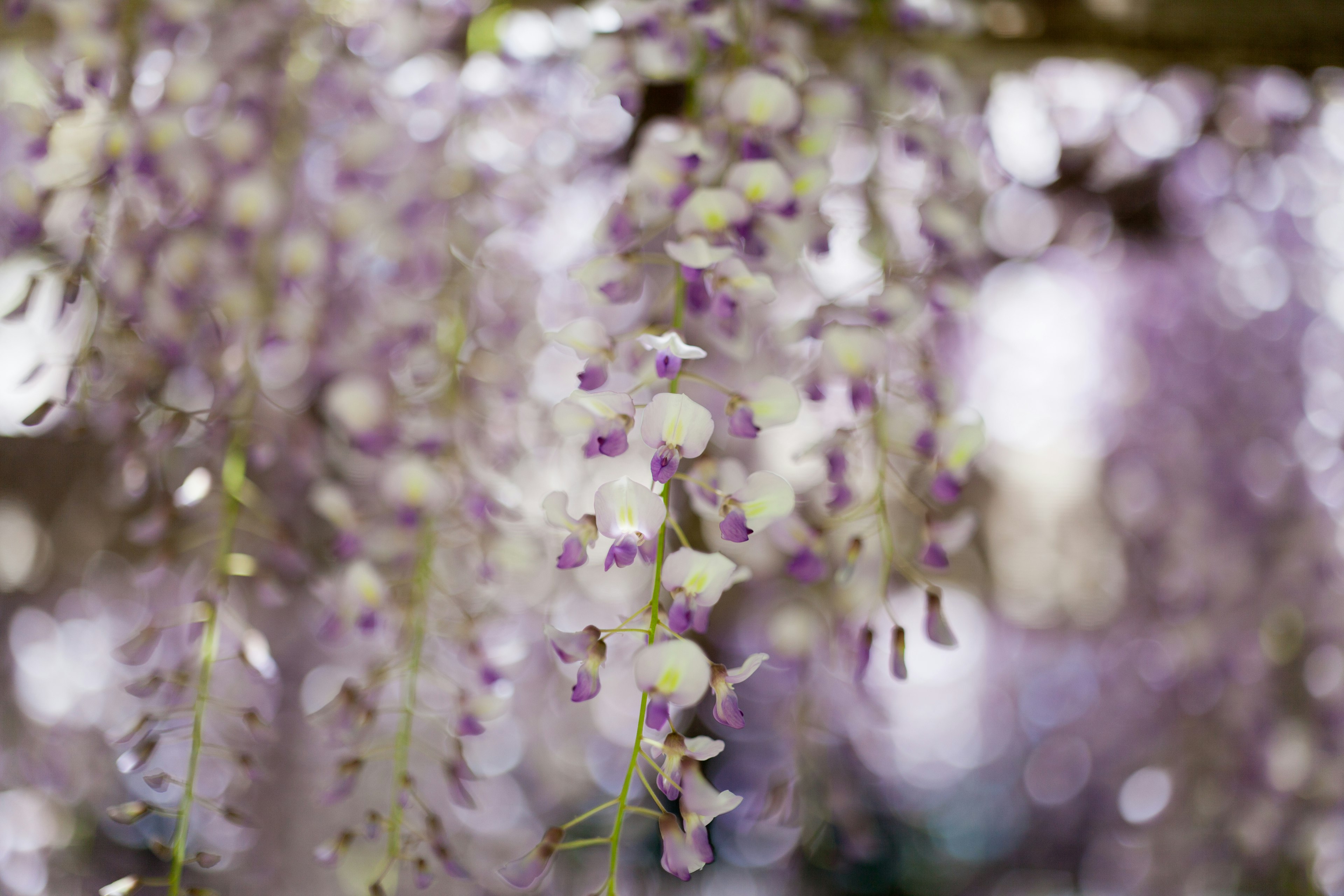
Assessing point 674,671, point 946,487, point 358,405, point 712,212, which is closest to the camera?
point 674,671

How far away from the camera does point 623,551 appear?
1.47ft

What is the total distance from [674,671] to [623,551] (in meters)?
0.07

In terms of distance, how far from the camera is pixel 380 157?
82 centimetres

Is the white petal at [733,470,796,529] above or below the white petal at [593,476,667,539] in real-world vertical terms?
below

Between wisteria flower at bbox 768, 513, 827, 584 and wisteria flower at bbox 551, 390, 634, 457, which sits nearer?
wisteria flower at bbox 551, 390, 634, 457

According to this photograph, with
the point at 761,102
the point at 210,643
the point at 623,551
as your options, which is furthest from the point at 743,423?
the point at 210,643

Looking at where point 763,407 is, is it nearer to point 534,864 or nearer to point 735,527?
point 735,527

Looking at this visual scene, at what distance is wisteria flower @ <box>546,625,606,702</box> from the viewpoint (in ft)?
1.50

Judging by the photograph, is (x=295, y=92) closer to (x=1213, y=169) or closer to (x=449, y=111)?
(x=449, y=111)

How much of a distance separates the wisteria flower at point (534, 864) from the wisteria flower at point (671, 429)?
22cm

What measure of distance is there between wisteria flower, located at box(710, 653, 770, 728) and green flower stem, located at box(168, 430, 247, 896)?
35 cm

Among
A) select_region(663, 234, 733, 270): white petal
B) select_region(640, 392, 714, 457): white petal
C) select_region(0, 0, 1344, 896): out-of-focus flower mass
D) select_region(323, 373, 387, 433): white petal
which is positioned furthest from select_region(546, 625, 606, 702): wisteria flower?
select_region(323, 373, 387, 433): white petal

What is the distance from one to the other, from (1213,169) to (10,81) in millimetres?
1920

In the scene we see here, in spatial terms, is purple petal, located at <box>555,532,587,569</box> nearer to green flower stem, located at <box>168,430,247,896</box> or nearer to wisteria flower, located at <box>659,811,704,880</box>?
wisteria flower, located at <box>659,811,704,880</box>
